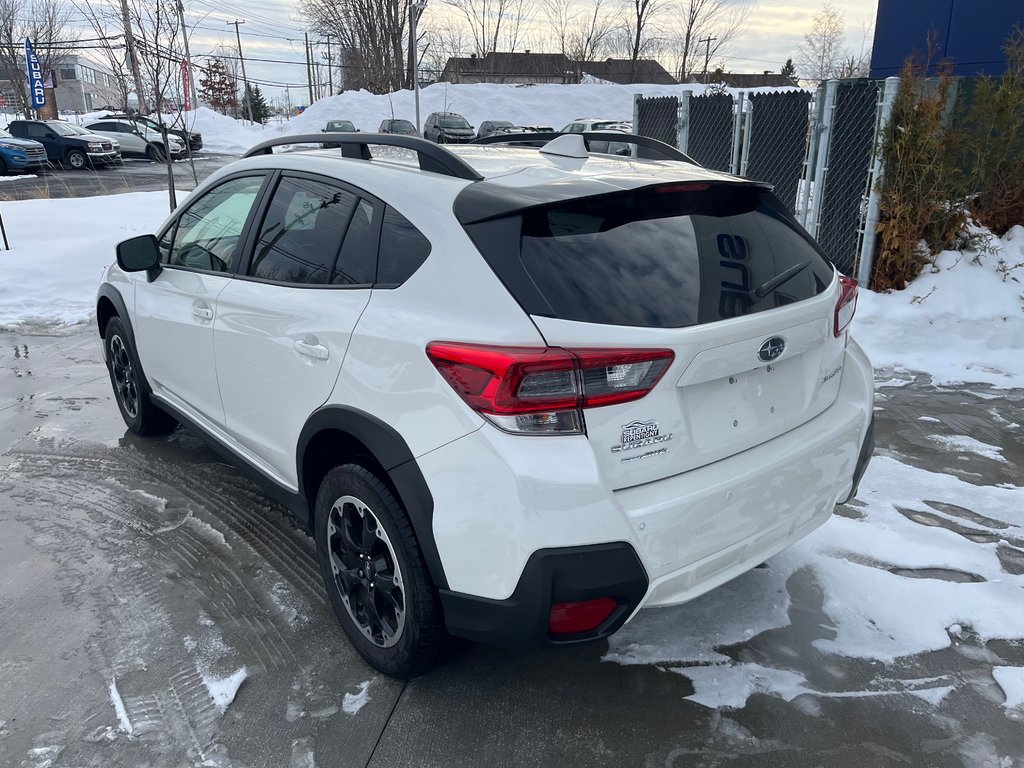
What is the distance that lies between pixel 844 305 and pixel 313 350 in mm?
1931

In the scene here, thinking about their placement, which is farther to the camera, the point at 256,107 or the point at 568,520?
the point at 256,107

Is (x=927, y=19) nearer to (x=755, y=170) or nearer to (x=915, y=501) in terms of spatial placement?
(x=755, y=170)

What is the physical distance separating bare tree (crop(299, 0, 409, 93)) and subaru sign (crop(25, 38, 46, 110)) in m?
16.4

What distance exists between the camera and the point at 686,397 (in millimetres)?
2156

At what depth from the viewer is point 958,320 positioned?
6574 mm

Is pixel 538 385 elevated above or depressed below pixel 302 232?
below

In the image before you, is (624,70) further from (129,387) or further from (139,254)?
(139,254)

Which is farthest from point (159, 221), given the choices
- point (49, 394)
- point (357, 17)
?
point (357, 17)

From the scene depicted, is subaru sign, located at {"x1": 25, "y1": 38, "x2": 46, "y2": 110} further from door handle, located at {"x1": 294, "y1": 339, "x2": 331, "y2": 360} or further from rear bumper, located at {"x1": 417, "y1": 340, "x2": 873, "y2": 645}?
rear bumper, located at {"x1": 417, "y1": 340, "x2": 873, "y2": 645}

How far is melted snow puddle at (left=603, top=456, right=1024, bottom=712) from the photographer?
2.64 metres

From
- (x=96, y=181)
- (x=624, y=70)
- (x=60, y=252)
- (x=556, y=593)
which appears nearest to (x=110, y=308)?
(x=556, y=593)

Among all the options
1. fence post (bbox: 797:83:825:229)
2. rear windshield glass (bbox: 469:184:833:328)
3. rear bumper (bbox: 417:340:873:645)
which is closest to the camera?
rear bumper (bbox: 417:340:873:645)

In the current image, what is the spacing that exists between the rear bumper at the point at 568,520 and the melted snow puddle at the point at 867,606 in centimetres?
52

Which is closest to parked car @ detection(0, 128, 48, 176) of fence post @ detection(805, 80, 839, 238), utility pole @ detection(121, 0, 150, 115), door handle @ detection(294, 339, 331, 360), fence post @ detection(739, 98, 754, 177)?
utility pole @ detection(121, 0, 150, 115)
